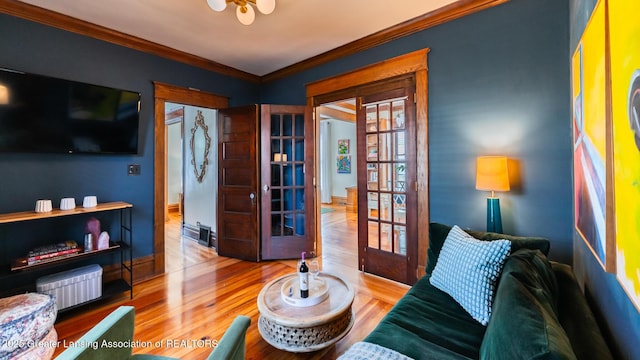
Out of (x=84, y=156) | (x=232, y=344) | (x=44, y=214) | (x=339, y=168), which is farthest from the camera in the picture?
(x=339, y=168)

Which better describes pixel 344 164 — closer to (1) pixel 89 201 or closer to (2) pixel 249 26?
(2) pixel 249 26

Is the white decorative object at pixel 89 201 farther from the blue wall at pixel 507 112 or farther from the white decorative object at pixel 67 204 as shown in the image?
the blue wall at pixel 507 112

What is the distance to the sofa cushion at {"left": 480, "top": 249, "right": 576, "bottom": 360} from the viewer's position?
68 cm

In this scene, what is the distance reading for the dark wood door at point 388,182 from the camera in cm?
278

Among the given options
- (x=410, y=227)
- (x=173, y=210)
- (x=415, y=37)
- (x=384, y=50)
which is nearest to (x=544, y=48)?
(x=415, y=37)

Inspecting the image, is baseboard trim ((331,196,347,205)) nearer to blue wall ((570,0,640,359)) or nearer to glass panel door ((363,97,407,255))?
glass panel door ((363,97,407,255))

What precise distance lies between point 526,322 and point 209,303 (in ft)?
8.22

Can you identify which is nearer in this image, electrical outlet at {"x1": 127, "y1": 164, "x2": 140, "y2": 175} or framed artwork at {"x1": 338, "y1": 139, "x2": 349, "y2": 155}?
electrical outlet at {"x1": 127, "y1": 164, "x2": 140, "y2": 175}

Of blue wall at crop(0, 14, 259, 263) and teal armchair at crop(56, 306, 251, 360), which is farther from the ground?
blue wall at crop(0, 14, 259, 263)

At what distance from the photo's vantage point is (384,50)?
296 centimetres

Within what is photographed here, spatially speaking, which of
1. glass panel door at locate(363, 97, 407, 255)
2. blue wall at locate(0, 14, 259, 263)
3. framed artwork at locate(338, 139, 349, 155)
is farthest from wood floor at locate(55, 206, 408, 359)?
framed artwork at locate(338, 139, 349, 155)

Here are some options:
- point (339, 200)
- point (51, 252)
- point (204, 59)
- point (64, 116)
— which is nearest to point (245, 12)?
point (204, 59)

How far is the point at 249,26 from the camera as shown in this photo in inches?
109

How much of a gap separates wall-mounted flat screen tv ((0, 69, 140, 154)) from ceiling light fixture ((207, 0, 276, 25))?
1477 millimetres
